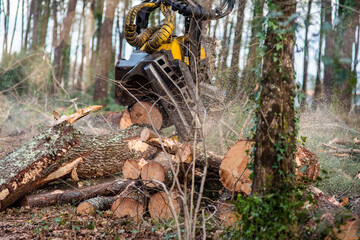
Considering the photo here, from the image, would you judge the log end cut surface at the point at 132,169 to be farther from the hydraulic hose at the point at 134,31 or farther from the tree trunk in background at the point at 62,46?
the tree trunk in background at the point at 62,46

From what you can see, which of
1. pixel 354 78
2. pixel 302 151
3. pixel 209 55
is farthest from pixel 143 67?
pixel 354 78

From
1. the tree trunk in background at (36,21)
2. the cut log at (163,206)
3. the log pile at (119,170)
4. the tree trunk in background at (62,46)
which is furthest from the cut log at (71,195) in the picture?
the tree trunk in background at (36,21)

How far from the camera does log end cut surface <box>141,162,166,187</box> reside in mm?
4074

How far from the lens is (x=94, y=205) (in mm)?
4211

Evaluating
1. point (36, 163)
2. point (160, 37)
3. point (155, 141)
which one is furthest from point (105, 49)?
point (155, 141)

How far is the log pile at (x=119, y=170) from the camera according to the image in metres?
3.85

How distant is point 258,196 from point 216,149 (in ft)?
11.1

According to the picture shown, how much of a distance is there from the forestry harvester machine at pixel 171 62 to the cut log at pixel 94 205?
1648mm

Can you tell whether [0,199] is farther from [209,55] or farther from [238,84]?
[238,84]

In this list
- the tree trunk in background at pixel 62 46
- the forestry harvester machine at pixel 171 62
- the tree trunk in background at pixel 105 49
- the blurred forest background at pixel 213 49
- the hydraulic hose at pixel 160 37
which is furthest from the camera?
the tree trunk in background at pixel 62 46

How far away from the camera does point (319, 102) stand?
765 centimetres

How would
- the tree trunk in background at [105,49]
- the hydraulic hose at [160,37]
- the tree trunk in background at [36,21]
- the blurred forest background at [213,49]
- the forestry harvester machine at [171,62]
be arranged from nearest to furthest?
the blurred forest background at [213,49]
the forestry harvester machine at [171,62]
the hydraulic hose at [160,37]
the tree trunk in background at [105,49]
the tree trunk in background at [36,21]

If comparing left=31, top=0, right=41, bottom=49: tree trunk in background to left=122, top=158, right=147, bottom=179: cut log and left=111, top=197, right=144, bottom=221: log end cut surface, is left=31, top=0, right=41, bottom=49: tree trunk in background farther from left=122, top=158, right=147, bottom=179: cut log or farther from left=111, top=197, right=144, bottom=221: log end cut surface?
left=111, top=197, right=144, bottom=221: log end cut surface

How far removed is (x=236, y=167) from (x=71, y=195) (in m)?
2.33
